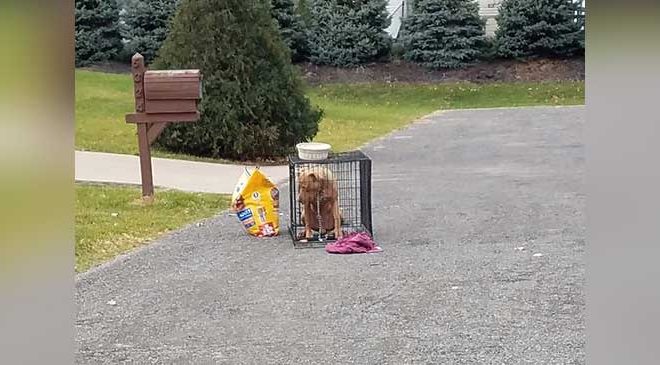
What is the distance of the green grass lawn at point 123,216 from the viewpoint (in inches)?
220

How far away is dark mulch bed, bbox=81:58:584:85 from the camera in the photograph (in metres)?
20.0

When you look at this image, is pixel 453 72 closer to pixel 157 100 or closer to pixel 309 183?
pixel 157 100

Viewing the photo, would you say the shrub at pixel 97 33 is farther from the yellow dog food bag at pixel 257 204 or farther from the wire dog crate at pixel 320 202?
the wire dog crate at pixel 320 202

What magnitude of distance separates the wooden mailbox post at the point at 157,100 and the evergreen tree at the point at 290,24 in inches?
511

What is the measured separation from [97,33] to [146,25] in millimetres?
1305

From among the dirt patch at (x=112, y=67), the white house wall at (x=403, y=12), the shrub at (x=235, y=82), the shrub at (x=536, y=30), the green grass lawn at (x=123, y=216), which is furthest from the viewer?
the white house wall at (x=403, y=12)

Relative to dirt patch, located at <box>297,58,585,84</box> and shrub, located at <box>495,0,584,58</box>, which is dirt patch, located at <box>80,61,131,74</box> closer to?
dirt patch, located at <box>297,58,585,84</box>

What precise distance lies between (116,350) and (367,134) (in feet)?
30.9

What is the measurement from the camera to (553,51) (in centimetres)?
2033

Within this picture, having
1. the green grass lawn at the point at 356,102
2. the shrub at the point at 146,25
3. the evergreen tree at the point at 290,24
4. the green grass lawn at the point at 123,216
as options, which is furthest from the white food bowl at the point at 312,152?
the shrub at the point at 146,25

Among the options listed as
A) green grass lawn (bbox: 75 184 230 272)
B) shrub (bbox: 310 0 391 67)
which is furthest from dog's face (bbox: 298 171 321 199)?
shrub (bbox: 310 0 391 67)

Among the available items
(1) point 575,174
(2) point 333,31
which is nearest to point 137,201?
(1) point 575,174

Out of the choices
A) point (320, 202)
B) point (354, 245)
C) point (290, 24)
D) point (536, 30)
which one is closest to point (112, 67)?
point (290, 24)

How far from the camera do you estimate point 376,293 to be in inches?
176
